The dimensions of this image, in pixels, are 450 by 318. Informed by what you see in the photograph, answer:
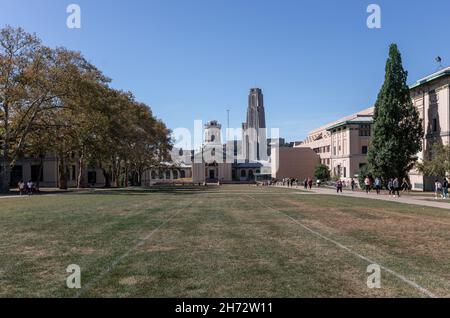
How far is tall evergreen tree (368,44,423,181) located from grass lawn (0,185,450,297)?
37.0 metres

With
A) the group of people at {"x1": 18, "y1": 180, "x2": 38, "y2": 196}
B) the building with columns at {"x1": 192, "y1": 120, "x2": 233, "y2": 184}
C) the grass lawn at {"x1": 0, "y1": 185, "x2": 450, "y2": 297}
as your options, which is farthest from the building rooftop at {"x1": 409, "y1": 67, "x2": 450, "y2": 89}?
the building with columns at {"x1": 192, "y1": 120, "x2": 233, "y2": 184}

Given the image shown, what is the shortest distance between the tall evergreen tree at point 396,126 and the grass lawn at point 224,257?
121ft

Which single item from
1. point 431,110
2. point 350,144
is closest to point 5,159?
point 431,110

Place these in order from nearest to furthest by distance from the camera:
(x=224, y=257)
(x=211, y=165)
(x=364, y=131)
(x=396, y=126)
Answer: (x=224, y=257) < (x=396, y=126) < (x=364, y=131) < (x=211, y=165)

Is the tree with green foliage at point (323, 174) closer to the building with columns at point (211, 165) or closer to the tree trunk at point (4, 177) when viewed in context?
the building with columns at point (211, 165)

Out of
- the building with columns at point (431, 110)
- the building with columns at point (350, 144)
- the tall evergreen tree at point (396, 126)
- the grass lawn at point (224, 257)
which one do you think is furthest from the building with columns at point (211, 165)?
the grass lawn at point (224, 257)

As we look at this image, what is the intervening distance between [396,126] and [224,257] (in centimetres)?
4781

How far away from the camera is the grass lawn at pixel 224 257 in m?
7.29

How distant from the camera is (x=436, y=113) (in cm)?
5103

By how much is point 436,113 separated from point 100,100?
3496cm

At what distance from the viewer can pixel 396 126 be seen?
53.4 m

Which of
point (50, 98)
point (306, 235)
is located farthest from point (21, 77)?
point (306, 235)

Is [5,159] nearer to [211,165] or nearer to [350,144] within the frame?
[350,144]
